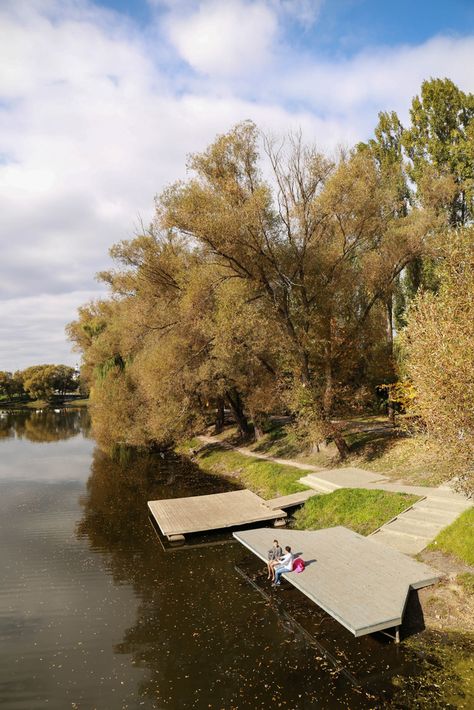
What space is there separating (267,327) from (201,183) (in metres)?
10.0

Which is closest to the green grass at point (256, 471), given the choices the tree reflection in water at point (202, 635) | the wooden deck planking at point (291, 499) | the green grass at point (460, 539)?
the wooden deck planking at point (291, 499)

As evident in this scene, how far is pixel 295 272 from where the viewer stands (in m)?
29.1

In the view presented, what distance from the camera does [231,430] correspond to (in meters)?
48.7

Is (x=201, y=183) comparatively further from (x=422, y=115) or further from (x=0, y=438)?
(x=0, y=438)

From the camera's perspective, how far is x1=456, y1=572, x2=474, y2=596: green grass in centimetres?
1420

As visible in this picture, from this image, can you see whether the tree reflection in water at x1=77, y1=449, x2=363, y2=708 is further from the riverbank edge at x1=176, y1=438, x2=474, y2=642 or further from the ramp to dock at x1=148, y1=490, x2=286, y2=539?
the riverbank edge at x1=176, y1=438, x2=474, y2=642

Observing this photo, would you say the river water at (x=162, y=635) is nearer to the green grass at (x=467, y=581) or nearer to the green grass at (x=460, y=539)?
the green grass at (x=467, y=581)

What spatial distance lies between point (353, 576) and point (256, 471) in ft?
58.5

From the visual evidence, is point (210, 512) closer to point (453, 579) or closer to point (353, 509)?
point (353, 509)

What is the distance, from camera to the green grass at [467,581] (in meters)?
14.2

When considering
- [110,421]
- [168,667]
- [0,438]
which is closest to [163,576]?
[168,667]

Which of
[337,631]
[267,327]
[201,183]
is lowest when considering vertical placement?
[337,631]

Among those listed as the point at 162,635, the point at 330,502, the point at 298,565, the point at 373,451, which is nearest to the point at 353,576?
the point at 298,565

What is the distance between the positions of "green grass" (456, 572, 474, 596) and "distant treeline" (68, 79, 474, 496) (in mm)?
7415
